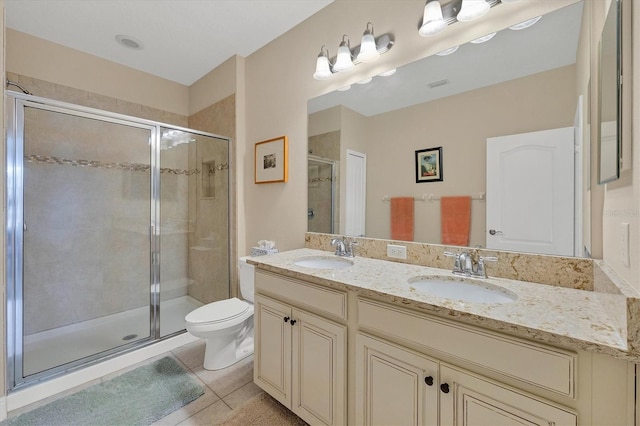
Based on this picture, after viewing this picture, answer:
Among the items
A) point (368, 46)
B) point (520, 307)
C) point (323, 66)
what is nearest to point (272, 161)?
point (323, 66)

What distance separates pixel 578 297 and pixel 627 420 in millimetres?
417

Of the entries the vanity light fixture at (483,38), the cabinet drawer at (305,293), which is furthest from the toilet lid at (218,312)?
the vanity light fixture at (483,38)

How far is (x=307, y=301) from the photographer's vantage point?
51.5 inches

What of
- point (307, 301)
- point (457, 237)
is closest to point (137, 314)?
point (307, 301)

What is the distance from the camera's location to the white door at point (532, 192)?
1123 mm

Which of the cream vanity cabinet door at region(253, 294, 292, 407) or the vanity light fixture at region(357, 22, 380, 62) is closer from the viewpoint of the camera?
the cream vanity cabinet door at region(253, 294, 292, 407)

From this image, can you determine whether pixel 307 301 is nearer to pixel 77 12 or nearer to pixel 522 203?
pixel 522 203

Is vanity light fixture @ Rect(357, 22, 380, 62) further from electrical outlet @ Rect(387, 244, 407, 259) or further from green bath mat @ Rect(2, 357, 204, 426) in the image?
green bath mat @ Rect(2, 357, 204, 426)

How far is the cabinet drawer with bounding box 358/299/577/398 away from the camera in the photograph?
693 millimetres

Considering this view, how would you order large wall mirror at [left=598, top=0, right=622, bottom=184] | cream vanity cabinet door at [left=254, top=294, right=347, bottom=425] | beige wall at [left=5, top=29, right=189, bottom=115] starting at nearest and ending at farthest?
1. large wall mirror at [left=598, top=0, right=622, bottom=184]
2. cream vanity cabinet door at [left=254, top=294, right=347, bottom=425]
3. beige wall at [left=5, top=29, right=189, bottom=115]

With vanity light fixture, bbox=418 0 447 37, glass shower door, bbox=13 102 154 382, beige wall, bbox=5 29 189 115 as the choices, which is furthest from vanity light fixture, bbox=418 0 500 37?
beige wall, bbox=5 29 189 115

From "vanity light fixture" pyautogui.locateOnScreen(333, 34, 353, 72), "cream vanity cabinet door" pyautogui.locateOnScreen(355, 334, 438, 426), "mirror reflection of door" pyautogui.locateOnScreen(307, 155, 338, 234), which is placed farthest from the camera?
"mirror reflection of door" pyautogui.locateOnScreen(307, 155, 338, 234)

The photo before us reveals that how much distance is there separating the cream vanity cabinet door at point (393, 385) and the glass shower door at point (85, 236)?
2.03 metres

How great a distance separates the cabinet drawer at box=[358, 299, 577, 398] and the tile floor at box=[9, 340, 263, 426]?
116 centimetres
